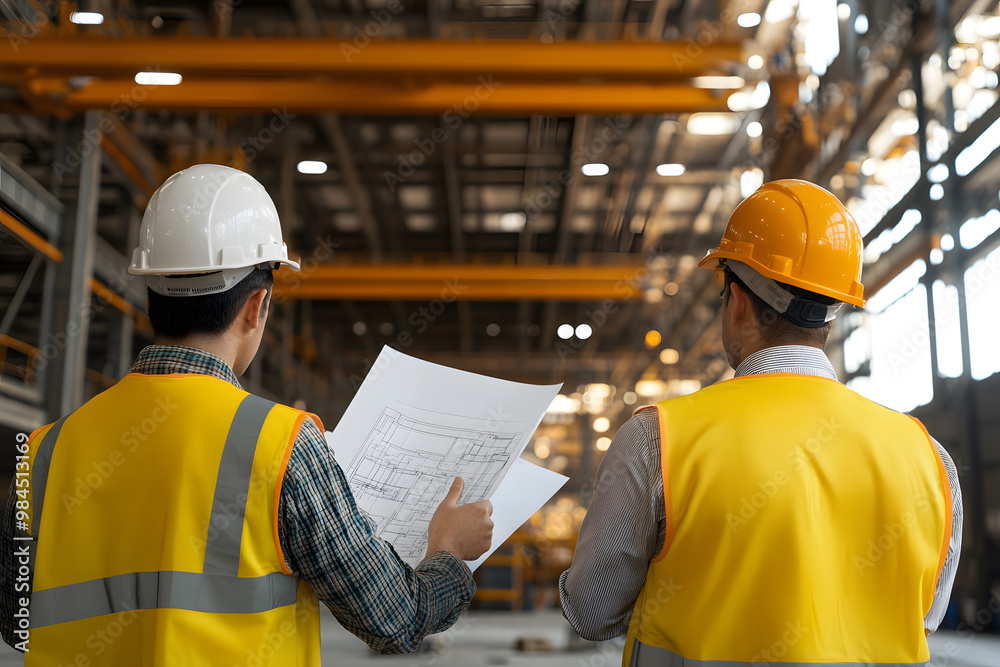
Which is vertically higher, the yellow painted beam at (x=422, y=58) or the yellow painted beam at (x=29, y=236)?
the yellow painted beam at (x=422, y=58)

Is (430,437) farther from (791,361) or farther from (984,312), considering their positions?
(984,312)

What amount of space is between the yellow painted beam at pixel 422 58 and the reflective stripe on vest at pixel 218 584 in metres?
7.88

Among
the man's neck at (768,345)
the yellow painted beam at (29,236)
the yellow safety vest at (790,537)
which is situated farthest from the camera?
the yellow painted beam at (29,236)

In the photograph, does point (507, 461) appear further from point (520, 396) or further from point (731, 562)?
point (731, 562)

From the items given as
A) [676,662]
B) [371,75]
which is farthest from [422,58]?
[676,662]

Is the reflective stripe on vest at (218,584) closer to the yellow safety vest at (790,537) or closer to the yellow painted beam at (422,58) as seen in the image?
the yellow safety vest at (790,537)

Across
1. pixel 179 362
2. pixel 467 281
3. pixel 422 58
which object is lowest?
pixel 179 362

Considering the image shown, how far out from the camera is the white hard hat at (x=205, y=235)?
69.2 inches

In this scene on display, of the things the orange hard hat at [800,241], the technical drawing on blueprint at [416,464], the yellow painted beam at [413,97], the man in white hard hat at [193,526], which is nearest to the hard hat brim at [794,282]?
the orange hard hat at [800,241]

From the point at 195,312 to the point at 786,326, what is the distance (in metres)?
1.26

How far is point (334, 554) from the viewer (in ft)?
5.17

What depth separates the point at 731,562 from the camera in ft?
5.41

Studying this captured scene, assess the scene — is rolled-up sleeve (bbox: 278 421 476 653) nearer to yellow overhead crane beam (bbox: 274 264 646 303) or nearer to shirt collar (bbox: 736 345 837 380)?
shirt collar (bbox: 736 345 837 380)

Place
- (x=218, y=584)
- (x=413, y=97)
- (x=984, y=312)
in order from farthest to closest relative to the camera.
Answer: (x=413, y=97), (x=984, y=312), (x=218, y=584)
